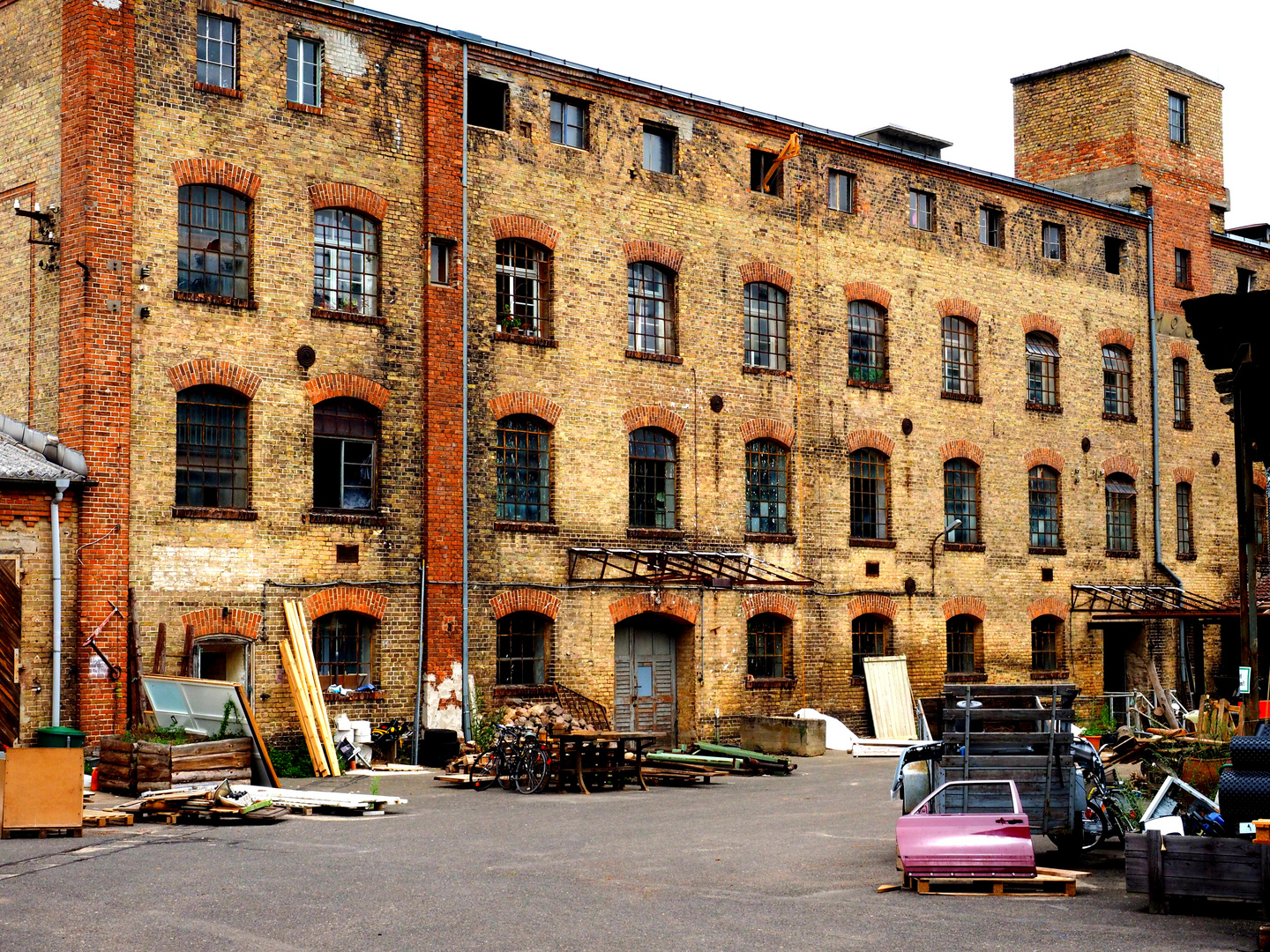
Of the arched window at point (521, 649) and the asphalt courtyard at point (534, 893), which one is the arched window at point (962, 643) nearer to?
the arched window at point (521, 649)

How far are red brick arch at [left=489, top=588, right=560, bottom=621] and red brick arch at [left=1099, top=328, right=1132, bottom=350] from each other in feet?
53.5

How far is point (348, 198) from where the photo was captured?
75.5 ft

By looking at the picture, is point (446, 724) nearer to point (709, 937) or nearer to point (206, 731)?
point (206, 731)

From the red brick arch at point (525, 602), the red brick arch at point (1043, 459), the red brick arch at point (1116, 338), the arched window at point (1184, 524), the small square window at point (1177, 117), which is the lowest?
the red brick arch at point (525, 602)

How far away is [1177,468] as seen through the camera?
36.0m

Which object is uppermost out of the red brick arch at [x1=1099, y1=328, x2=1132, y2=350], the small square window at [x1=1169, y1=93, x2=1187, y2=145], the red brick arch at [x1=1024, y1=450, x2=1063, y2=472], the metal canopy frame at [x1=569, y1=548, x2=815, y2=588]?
the small square window at [x1=1169, y1=93, x2=1187, y2=145]

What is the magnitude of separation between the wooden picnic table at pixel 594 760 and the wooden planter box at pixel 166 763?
418 cm

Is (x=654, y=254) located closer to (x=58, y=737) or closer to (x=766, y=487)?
(x=766, y=487)

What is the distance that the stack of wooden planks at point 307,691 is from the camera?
21.3 m

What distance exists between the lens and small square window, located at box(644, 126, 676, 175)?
2688 centimetres

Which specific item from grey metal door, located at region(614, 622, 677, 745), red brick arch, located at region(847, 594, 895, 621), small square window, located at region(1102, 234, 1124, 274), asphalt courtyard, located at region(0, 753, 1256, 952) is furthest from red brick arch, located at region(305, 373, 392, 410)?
small square window, located at region(1102, 234, 1124, 274)

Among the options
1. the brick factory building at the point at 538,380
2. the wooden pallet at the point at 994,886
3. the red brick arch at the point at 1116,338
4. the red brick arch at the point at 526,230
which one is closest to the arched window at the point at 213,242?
the brick factory building at the point at 538,380

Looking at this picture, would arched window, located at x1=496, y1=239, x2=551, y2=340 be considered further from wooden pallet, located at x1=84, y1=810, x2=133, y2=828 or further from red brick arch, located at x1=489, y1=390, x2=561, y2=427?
wooden pallet, located at x1=84, y1=810, x2=133, y2=828

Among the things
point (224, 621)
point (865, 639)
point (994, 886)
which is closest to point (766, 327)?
point (865, 639)
